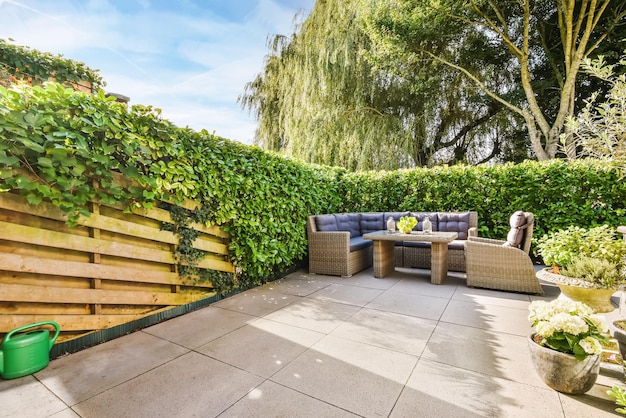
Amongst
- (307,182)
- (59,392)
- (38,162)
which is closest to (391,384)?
(59,392)

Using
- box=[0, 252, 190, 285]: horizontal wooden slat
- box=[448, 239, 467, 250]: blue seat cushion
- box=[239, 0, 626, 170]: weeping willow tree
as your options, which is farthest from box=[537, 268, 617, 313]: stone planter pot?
box=[239, 0, 626, 170]: weeping willow tree

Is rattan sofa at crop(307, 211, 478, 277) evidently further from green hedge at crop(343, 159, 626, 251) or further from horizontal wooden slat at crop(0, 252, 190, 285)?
horizontal wooden slat at crop(0, 252, 190, 285)

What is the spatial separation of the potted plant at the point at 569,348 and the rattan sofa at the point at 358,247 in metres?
2.68

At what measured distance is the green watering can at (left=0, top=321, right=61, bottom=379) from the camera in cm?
173

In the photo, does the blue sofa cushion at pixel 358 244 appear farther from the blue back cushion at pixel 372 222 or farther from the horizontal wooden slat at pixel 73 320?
the horizontal wooden slat at pixel 73 320

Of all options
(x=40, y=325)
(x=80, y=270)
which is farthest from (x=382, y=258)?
(x=40, y=325)

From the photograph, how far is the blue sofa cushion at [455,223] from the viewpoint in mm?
4539

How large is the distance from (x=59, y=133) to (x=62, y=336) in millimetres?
1582

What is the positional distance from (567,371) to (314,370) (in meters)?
1.48

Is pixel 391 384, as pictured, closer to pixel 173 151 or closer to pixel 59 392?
pixel 59 392

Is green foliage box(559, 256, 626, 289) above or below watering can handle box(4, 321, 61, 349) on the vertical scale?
above

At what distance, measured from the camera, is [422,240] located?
371cm

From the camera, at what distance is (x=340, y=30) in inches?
287

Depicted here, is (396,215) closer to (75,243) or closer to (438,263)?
(438,263)
